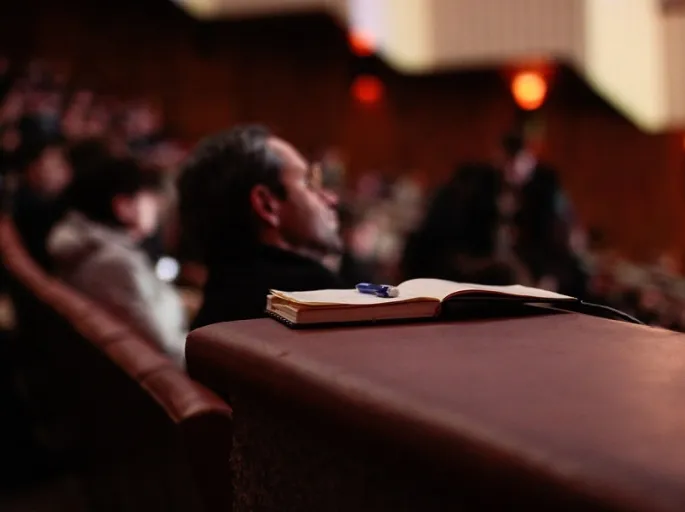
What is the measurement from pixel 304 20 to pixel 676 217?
4686mm

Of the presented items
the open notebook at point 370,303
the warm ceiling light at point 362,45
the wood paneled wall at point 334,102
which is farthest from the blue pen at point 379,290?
the wood paneled wall at point 334,102

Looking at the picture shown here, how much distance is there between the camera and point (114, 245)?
3.01 m

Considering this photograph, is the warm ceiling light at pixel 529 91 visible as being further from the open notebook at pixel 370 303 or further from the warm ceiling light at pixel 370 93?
the open notebook at pixel 370 303

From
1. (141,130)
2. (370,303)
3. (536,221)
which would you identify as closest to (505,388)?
(370,303)

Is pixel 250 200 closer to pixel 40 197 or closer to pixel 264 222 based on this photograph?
pixel 264 222

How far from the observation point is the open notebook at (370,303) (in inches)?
38.6

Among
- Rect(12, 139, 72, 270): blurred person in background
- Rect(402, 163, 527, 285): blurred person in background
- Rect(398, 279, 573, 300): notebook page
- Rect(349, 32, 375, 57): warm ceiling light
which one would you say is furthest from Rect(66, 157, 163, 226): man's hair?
Rect(349, 32, 375, 57): warm ceiling light

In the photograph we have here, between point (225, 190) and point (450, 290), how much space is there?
977 millimetres

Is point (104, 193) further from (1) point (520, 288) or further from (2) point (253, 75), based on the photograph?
(2) point (253, 75)

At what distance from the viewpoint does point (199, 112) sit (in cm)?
1137

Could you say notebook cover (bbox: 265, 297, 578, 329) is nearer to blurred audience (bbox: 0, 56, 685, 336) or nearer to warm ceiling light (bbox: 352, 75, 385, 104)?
blurred audience (bbox: 0, 56, 685, 336)

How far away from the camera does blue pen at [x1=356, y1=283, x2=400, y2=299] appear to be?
108cm

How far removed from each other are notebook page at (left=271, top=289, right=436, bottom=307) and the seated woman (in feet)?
5.88

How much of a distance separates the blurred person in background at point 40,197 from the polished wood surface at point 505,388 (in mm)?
2843
